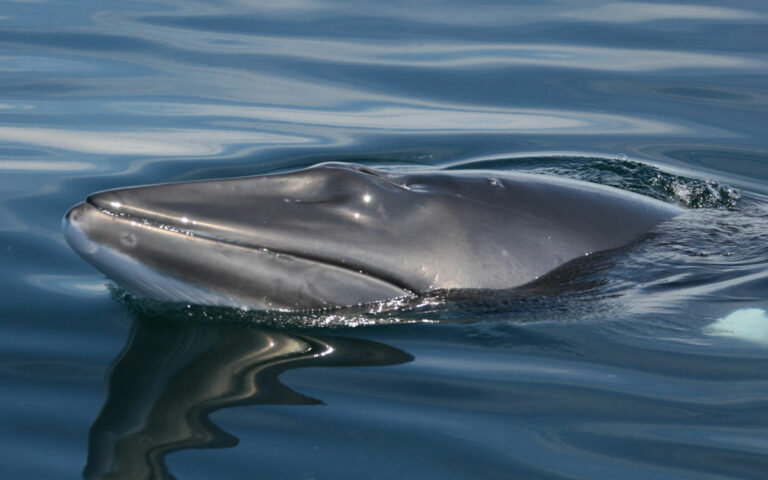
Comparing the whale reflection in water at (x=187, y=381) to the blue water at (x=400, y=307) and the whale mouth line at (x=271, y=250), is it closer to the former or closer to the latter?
the blue water at (x=400, y=307)

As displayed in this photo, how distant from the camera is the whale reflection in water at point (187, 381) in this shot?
6.41 metres

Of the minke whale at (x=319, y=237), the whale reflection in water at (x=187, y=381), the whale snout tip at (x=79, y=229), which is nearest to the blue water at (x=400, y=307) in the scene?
the whale reflection in water at (x=187, y=381)

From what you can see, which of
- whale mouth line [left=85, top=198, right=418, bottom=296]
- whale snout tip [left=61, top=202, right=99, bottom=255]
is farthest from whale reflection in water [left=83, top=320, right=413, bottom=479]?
whale snout tip [left=61, top=202, right=99, bottom=255]

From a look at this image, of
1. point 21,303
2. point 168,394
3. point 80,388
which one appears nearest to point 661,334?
Answer: point 168,394

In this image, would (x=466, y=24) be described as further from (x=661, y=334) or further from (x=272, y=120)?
(x=661, y=334)

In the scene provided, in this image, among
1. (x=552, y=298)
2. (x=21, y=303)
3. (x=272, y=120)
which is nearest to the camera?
(x=552, y=298)

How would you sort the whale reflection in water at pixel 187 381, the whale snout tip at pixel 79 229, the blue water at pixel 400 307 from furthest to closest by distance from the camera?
1. the whale snout tip at pixel 79 229
2. the blue water at pixel 400 307
3. the whale reflection in water at pixel 187 381

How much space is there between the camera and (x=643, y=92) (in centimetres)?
1609

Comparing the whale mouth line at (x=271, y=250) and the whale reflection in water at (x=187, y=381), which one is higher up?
the whale mouth line at (x=271, y=250)

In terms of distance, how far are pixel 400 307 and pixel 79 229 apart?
7.24 ft

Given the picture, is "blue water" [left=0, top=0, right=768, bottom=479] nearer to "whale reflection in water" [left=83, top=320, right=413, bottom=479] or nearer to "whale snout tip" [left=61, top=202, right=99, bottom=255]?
"whale reflection in water" [left=83, top=320, right=413, bottom=479]

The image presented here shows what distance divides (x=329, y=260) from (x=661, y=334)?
7.68ft

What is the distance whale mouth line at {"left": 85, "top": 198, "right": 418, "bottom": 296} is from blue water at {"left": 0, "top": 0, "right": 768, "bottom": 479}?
21 centimetres

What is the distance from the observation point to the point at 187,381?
7.25 meters
